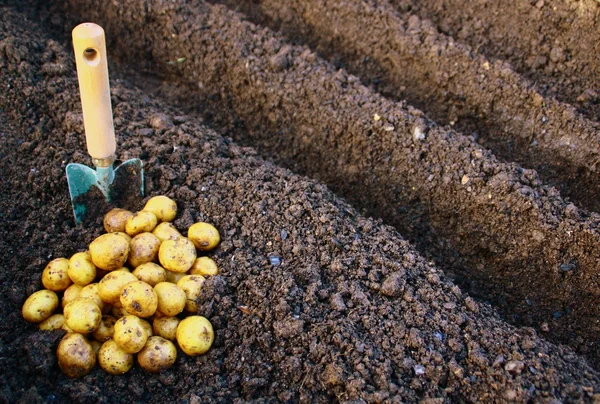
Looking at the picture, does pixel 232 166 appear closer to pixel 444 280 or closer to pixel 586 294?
pixel 444 280

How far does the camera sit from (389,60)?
13.5 feet

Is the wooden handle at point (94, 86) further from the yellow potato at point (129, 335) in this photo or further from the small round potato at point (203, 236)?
the yellow potato at point (129, 335)

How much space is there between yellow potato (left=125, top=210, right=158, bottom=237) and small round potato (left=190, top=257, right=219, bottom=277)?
294 mm

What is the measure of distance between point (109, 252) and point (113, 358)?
48 cm

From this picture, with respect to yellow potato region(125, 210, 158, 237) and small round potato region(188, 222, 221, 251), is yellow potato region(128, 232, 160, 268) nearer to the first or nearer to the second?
yellow potato region(125, 210, 158, 237)

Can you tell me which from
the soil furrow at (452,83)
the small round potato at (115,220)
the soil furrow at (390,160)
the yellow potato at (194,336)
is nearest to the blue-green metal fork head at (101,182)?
the small round potato at (115,220)

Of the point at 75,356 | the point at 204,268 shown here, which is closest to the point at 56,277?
the point at 75,356

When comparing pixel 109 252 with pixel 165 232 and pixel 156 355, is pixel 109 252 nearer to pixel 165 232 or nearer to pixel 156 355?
pixel 165 232

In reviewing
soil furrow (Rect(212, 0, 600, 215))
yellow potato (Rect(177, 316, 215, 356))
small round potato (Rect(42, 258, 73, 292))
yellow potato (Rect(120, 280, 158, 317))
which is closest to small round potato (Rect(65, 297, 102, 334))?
yellow potato (Rect(120, 280, 158, 317))

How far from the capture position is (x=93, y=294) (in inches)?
98.7

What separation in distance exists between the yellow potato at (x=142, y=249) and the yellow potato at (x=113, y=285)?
133 millimetres

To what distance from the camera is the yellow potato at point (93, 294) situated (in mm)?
2492

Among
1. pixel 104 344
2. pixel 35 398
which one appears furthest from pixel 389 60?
pixel 35 398

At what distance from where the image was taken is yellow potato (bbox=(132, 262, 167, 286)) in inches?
101
